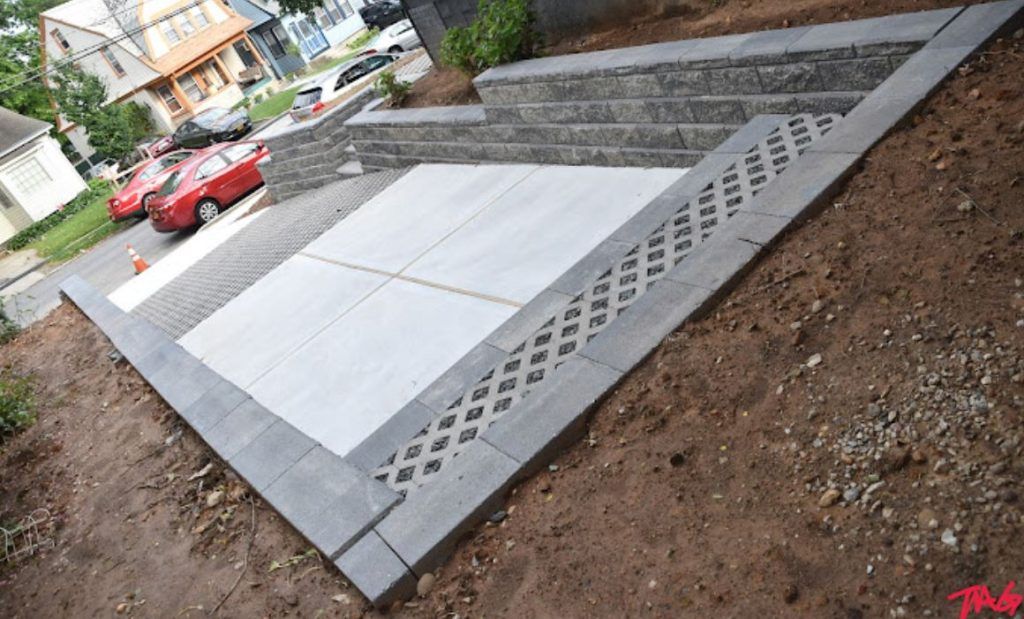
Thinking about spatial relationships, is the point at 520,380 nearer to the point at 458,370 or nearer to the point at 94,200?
the point at 458,370

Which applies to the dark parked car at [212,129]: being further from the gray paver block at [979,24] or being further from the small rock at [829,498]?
the small rock at [829,498]

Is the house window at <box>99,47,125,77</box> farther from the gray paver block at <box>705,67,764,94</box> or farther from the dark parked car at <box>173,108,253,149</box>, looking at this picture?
the gray paver block at <box>705,67,764,94</box>

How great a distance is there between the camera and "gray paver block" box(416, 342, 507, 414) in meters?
4.53

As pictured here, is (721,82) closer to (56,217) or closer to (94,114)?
(56,217)

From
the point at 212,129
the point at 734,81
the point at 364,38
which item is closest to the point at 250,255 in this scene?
the point at 734,81

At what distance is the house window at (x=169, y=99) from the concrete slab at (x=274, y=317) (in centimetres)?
4192

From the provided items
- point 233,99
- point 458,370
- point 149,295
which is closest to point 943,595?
point 458,370

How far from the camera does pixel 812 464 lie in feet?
9.61

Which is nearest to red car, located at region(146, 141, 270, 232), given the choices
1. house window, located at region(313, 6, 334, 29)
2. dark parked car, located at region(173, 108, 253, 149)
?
dark parked car, located at region(173, 108, 253, 149)

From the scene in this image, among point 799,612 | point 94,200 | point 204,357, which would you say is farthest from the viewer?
point 94,200

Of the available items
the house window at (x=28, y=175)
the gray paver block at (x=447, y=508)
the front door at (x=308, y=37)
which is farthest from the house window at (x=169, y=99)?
the gray paver block at (x=447, y=508)

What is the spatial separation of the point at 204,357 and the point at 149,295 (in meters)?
5.23

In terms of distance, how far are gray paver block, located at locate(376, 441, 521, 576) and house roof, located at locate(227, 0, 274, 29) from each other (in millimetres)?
51292

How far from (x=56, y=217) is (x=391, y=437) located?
3523cm
